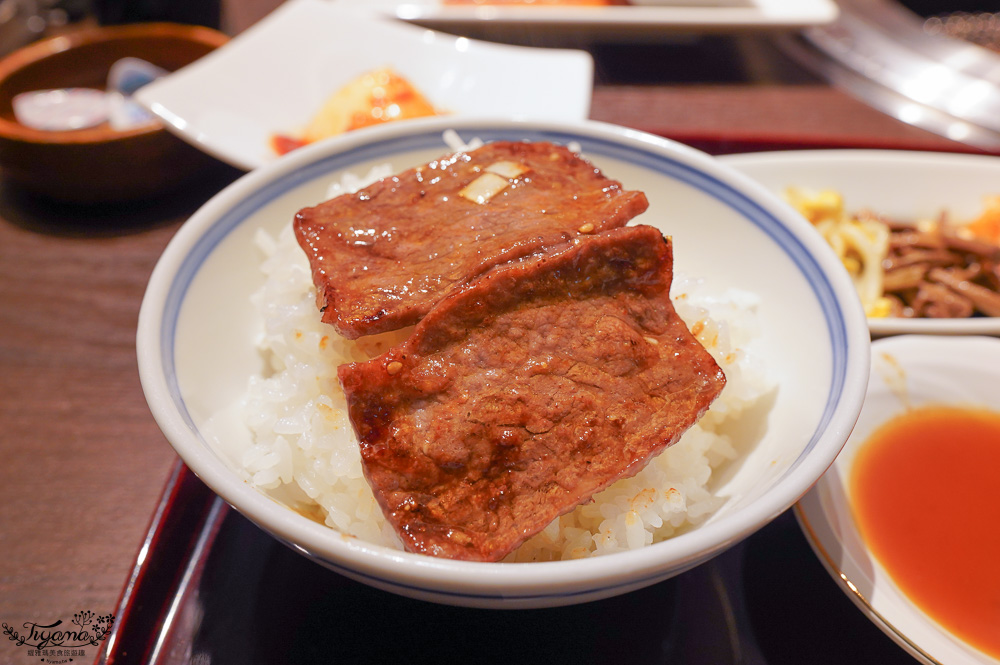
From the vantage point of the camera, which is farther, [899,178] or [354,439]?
[899,178]

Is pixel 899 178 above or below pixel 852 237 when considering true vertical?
above

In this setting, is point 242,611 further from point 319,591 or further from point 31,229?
point 31,229

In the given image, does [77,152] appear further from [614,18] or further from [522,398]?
[614,18]

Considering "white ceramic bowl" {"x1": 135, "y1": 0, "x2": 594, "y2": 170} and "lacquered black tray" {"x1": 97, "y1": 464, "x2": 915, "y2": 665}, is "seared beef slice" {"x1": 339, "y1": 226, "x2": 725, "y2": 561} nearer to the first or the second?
"lacquered black tray" {"x1": 97, "y1": 464, "x2": 915, "y2": 665}

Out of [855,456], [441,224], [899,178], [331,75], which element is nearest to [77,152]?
[331,75]

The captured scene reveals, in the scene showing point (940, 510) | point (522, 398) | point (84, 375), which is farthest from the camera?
point (84, 375)
